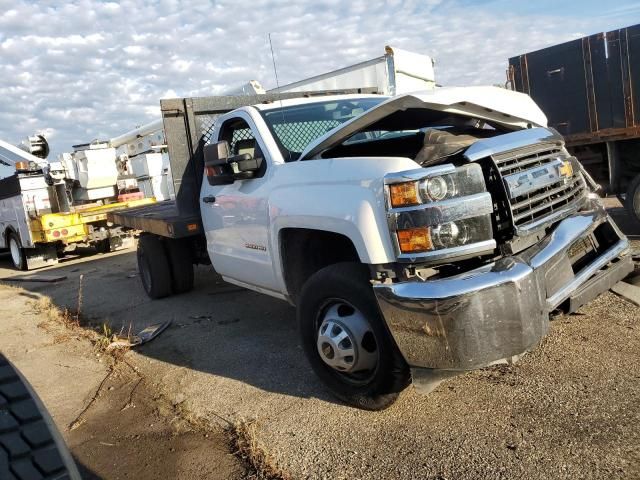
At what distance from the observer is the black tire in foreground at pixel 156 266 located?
22.6 ft

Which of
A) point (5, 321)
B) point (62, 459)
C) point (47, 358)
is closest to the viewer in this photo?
point (62, 459)

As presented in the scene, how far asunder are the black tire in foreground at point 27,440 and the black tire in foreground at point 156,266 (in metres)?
4.86

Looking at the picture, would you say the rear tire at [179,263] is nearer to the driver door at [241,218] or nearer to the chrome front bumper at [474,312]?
the driver door at [241,218]

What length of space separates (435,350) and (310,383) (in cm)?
140

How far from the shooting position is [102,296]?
25.9ft

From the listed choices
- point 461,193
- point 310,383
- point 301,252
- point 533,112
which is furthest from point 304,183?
point 533,112

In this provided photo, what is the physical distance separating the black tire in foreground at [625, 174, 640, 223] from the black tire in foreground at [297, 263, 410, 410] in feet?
18.9

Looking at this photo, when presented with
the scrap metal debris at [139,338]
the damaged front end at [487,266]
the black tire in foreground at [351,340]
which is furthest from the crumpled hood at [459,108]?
the scrap metal debris at [139,338]

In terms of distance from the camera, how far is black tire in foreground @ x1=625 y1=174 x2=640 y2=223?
7.43 m

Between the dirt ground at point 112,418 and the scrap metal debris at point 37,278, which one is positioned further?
the scrap metal debris at point 37,278

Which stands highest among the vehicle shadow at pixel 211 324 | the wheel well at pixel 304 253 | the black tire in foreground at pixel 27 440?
the wheel well at pixel 304 253

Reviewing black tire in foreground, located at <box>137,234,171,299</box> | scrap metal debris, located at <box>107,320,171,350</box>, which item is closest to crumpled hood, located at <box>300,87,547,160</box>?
scrap metal debris, located at <box>107,320,171,350</box>

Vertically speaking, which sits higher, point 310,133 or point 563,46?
point 563,46

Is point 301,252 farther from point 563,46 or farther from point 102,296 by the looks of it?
point 563,46
